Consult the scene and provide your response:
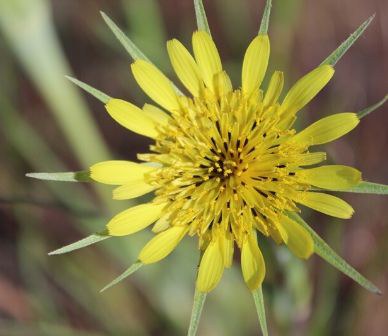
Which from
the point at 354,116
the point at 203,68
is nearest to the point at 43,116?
the point at 203,68

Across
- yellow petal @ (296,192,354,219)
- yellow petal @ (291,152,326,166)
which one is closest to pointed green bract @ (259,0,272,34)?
yellow petal @ (291,152,326,166)

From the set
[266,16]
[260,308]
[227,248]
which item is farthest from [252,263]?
[266,16]

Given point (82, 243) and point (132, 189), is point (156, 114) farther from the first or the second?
point (82, 243)

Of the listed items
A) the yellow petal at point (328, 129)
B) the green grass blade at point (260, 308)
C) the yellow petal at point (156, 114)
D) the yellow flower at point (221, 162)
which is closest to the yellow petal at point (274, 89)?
the yellow flower at point (221, 162)

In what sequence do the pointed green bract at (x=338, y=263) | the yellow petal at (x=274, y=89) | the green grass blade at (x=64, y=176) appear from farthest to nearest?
the yellow petal at (x=274, y=89) → the green grass blade at (x=64, y=176) → the pointed green bract at (x=338, y=263)

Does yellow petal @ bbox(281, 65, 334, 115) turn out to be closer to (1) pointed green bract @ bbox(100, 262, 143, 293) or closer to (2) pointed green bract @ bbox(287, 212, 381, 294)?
(2) pointed green bract @ bbox(287, 212, 381, 294)

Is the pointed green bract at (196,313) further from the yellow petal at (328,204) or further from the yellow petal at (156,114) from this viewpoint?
the yellow petal at (156,114)
